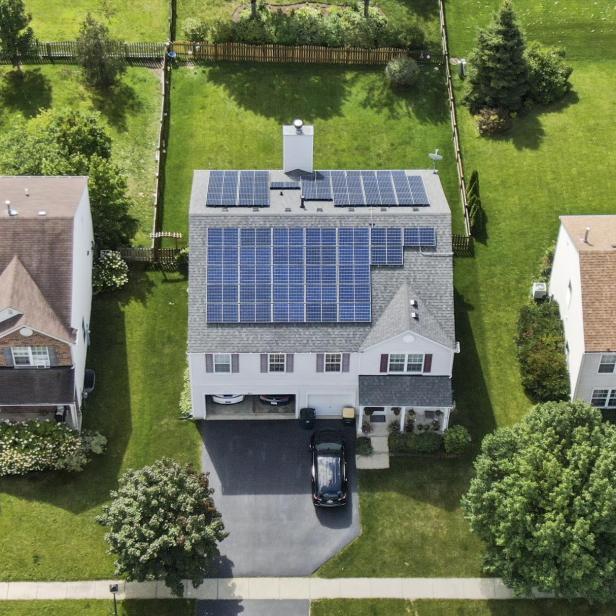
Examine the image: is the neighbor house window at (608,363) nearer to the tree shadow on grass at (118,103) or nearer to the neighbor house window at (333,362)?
the neighbor house window at (333,362)

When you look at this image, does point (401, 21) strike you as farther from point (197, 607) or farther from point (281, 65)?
point (197, 607)

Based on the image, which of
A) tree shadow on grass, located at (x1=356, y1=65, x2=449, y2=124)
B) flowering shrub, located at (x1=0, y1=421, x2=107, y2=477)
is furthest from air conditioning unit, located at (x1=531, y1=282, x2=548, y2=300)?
flowering shrub, located at (x1=0, y1=421, x2=107, y2=477)

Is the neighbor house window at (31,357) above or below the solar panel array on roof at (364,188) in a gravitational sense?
below

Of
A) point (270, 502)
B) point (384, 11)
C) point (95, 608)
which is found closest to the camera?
point (95, 608)

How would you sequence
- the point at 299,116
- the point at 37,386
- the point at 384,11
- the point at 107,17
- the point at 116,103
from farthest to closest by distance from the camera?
the point at 384,11
the point at 107,17
the point at 116,103
the point at 299,116
the point at 37,386

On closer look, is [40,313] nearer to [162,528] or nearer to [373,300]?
[162,528]

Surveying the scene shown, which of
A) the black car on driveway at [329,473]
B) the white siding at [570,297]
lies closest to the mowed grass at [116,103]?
the black car on driveway at [329,473]

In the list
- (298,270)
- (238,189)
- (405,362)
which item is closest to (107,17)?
(238,189)
